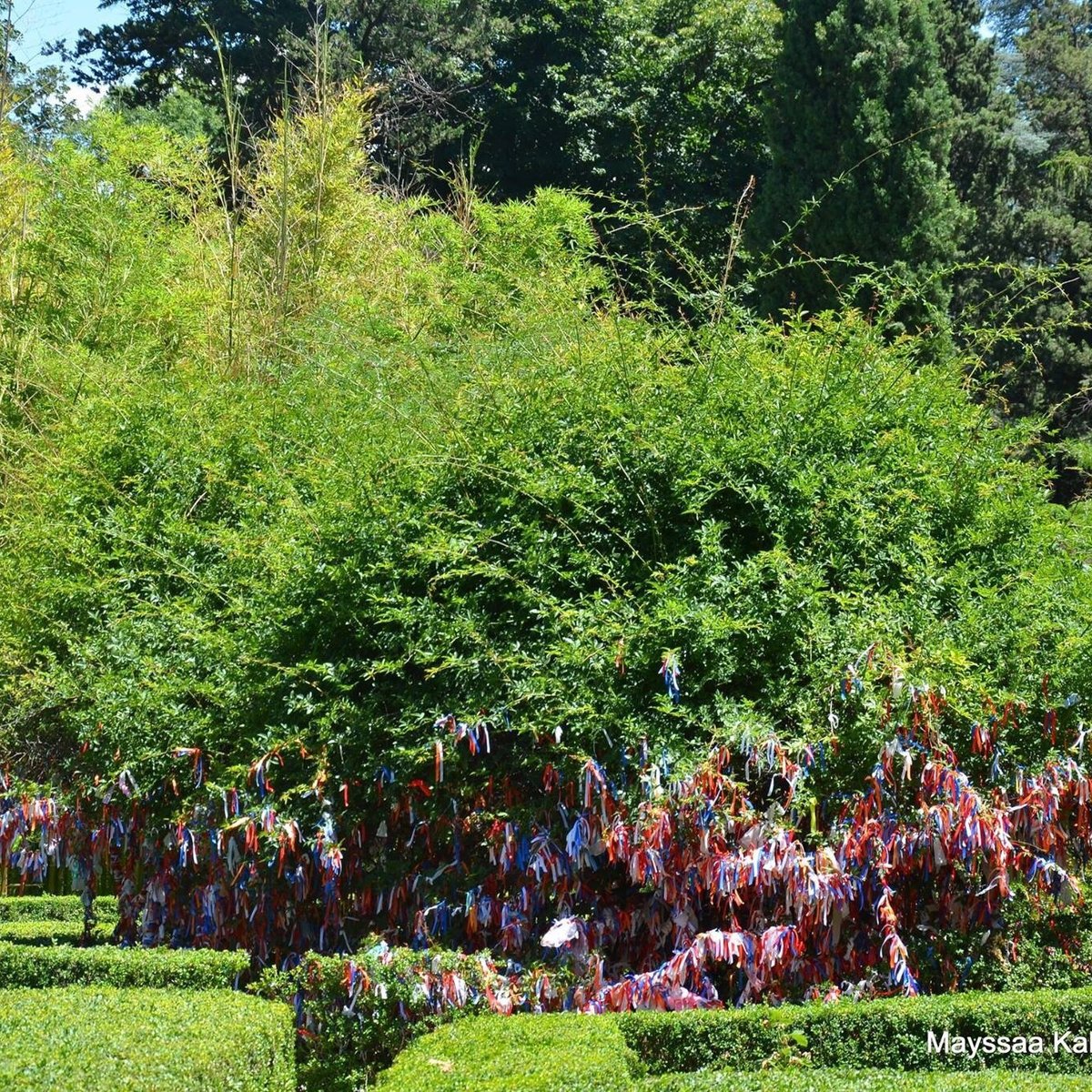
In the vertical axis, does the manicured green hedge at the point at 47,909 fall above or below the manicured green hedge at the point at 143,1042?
below

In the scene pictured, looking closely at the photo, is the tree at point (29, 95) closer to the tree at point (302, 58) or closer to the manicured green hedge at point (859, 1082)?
the tree at point (302, 58)

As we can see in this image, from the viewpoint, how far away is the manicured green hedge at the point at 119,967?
4.80m

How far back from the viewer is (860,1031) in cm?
397

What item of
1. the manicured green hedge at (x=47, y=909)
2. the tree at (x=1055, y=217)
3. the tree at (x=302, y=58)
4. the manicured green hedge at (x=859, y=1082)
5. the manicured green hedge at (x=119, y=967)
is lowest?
the manicured green hedge at (x=47, y=909)

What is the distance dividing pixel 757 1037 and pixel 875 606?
1593mm

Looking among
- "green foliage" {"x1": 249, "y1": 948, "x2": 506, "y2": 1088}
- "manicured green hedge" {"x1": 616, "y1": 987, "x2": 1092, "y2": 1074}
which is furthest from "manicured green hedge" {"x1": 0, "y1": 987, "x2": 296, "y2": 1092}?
"manicured green hedge" {"x1": 616, "y1": 987, "x2": 1092, "y2": 1074}

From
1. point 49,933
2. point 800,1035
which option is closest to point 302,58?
point 49,933

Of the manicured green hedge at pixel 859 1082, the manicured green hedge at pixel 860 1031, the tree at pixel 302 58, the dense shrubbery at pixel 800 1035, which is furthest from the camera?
the tree at pixel 302 58

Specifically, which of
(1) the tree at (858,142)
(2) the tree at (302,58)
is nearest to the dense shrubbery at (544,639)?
(1) the tree at (858,142)

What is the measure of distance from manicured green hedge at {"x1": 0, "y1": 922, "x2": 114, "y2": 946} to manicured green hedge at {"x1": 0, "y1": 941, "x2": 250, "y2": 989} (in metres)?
0.61

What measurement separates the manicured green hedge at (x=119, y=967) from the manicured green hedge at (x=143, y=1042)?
0.93ft

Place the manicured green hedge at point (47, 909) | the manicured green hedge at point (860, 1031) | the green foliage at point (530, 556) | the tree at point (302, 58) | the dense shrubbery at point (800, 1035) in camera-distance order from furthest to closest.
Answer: the tree at point (302, 58)
the manicured green hedge at point (47, 909)
the green foliage at point (530, 556)
the manicured green hedge at point (860, 1031)
the dense shrubbery at point (800, 1035)

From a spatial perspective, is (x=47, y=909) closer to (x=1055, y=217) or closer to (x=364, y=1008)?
(x=364, y=1008)

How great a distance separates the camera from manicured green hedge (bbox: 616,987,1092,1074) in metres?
3.92
